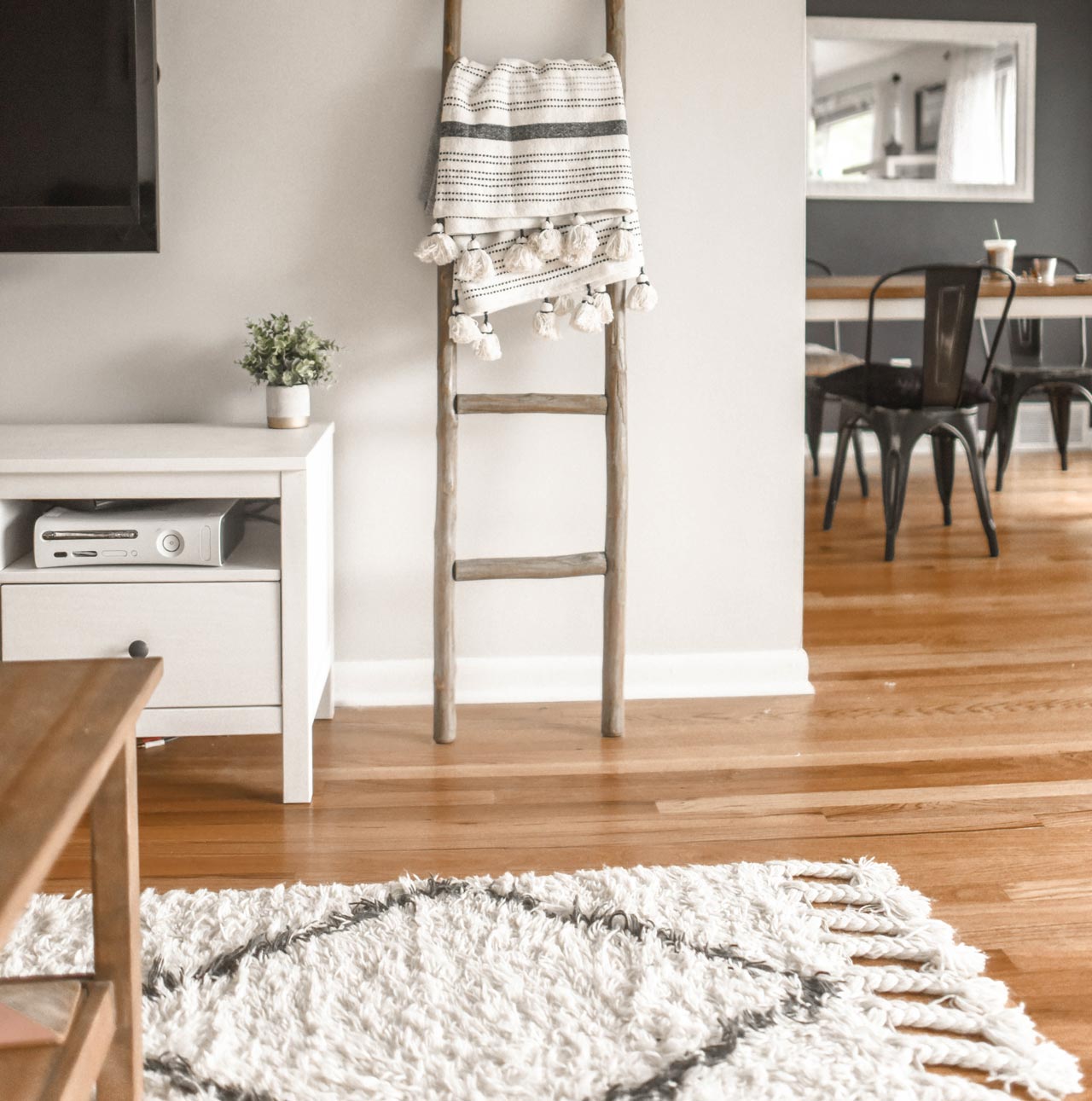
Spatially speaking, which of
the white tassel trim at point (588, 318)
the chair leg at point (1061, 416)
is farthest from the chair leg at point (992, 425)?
the white tassel trim at point (588, 318)

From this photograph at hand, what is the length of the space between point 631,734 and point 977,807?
2.11ft

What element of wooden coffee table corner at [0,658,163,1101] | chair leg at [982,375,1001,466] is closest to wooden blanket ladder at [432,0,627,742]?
wooden coffee table corner at [0,658,163,1101]

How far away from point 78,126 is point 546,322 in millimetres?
864

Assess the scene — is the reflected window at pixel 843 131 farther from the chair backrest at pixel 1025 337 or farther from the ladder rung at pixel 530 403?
the ladder rung at pixel 530 403

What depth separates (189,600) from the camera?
1981mm

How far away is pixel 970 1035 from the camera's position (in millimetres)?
1349

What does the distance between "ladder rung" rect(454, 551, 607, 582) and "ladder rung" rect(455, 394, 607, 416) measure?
10.9 inches

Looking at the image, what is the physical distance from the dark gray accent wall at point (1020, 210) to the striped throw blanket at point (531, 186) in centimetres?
357

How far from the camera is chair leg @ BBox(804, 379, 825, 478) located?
440cm

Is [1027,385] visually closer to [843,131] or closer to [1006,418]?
[1006,418]

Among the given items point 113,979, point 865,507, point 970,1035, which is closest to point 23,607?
point 113,979

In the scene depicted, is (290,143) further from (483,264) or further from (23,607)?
(23,607)

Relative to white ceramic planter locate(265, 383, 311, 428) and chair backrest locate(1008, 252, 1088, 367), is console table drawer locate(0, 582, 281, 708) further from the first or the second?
chair backrest locate(1008, 252, 1088, 367)

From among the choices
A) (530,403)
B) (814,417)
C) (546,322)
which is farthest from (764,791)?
(814,417)
